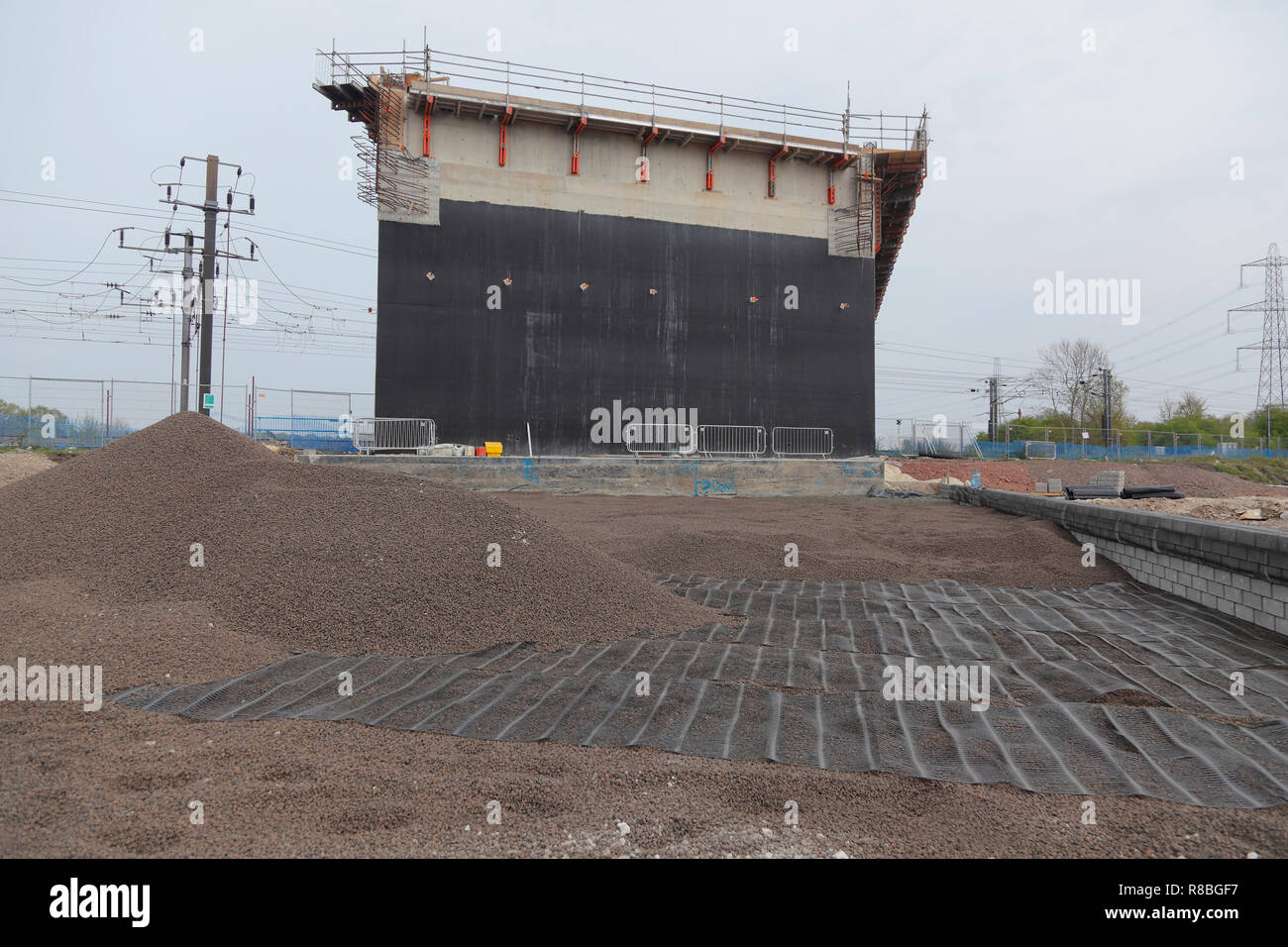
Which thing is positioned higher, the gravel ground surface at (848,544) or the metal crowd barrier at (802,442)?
the metal crowd barrier at (802,442)

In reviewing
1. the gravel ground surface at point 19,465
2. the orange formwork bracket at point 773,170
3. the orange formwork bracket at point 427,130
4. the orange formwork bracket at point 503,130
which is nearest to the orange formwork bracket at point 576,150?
the orange formwork bracket at point 503,130

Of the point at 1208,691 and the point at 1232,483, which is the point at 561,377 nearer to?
the point at 1208,691

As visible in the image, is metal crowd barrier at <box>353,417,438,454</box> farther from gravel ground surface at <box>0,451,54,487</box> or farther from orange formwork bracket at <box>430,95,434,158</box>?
orange formwork bracket at <box>430,95,434,158</box>

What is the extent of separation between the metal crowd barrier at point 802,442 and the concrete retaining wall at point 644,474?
202 cm

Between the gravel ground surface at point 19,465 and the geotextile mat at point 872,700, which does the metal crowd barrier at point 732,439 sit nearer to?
the geotextile mat at point 872,700

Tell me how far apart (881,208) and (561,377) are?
49.8 feet

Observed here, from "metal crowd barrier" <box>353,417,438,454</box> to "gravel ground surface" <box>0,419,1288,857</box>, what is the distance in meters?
12.2

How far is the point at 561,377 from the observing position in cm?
2184

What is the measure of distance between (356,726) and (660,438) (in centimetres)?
1921

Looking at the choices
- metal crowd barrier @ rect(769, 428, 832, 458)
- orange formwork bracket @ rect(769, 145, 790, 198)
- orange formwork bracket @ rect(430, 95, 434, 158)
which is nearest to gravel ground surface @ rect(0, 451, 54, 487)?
orange formwork bracket @ rect(430, 95, 434, 158)

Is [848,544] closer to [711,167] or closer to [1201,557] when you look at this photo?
[1201,557]

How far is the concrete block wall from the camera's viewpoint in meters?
5.66

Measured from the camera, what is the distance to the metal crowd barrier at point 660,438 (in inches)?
879

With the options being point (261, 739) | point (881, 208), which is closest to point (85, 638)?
point (261, 739)
